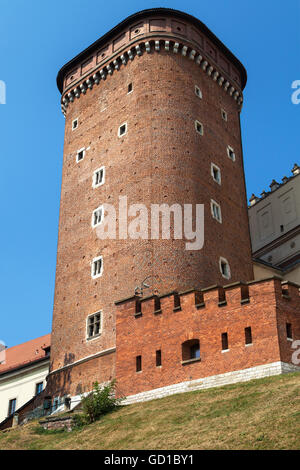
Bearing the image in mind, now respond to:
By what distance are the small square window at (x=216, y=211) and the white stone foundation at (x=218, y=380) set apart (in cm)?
1275

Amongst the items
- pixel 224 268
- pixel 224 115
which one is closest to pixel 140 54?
→ pixel 224 115

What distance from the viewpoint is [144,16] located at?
139 feet

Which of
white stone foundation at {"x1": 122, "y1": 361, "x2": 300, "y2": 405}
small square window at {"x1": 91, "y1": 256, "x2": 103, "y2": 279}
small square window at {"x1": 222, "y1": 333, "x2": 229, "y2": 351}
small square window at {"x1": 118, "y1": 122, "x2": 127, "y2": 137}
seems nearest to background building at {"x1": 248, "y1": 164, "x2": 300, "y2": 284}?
small square window at {"x1": 118, "y1": 122, "x2": 127, "y2": 137}

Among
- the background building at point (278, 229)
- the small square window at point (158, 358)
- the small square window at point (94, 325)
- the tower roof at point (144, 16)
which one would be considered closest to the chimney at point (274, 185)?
the background building at point (278, 229)

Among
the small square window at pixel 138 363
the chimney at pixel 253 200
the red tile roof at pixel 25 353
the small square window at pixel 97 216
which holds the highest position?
the chimney at pixel 253 200

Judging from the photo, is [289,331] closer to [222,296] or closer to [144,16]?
[222,296]

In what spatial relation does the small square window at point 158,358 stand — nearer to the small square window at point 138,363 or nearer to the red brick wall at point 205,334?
the red brick wall at point 205,334

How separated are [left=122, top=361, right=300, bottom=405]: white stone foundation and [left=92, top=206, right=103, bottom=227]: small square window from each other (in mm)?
12250

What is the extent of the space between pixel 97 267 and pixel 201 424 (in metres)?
16.8

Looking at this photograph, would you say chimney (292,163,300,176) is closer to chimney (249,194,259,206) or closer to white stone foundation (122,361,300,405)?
chimney (249,194,259,206)

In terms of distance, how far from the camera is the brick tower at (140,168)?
112 feet

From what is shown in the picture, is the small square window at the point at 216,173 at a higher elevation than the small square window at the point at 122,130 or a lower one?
lower
